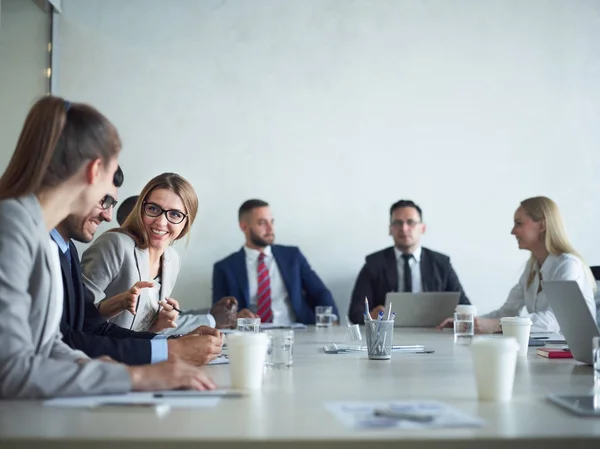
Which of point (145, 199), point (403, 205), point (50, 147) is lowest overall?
point (50, 147)

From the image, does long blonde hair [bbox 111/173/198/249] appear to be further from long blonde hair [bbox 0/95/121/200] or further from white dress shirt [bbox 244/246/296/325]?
white dress shirt [bbox 244/246/296/325]

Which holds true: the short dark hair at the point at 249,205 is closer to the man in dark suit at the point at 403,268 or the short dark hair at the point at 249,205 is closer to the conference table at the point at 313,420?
the man in dark suit at the point at 403,268

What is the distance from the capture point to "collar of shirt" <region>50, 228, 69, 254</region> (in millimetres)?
2369

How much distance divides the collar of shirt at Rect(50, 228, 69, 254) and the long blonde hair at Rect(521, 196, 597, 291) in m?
2.71

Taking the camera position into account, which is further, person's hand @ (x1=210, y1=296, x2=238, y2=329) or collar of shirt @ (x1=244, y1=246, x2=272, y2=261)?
collar of shirt @ (x1=244, y1=246, x2=272, y2=261)

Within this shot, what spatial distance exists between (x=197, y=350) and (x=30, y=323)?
60cm

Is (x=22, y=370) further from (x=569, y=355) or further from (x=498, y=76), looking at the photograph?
(x=498, y=76)

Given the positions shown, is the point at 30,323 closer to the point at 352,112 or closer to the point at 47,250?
the point at 47,250

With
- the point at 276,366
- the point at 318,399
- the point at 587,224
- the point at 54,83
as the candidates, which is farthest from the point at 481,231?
the point at 318,399

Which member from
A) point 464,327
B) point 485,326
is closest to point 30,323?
point 464,327

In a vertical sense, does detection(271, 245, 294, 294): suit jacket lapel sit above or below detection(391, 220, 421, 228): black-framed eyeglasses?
below

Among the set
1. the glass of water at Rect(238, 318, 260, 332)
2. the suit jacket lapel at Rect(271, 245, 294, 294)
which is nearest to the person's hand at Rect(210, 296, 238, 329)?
the glass of water at Rect(238, 318, 260, 332)

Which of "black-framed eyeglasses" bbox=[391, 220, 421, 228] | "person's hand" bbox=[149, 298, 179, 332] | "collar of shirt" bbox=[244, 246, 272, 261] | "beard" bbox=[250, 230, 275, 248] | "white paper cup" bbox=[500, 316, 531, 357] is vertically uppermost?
"black-framed eyeglasses" bbox=[391, 220, 421, 228]

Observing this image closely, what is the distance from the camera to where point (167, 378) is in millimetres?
1634
